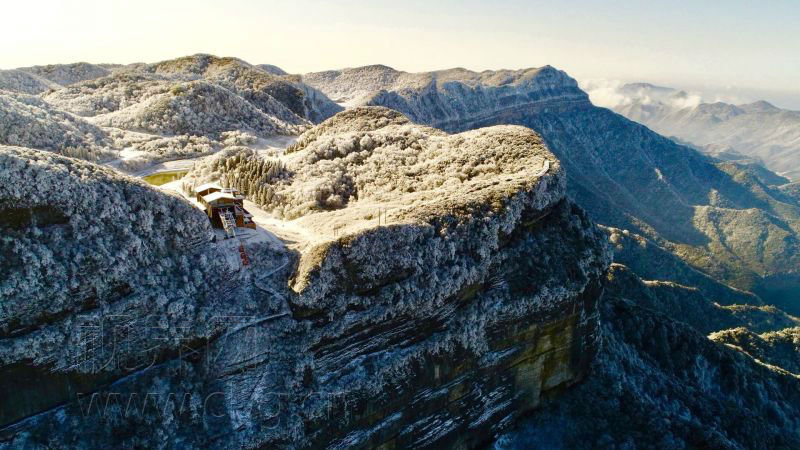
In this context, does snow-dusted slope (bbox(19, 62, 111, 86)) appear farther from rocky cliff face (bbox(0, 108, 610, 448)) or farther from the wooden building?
the wooden building

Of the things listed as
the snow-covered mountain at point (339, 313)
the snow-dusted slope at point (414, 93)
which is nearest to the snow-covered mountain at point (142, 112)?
the snow-covered mountain at point (339, 313)

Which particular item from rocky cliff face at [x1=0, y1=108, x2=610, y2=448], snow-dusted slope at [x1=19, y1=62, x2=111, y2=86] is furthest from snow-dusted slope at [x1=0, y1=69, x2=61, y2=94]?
rocky cliff face at [x1=0, y1=108, x2=610, y2=448]

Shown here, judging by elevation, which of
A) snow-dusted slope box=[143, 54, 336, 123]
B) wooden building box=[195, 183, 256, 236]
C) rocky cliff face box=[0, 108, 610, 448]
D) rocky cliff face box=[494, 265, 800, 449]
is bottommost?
rocky cliff face box=[494, 265, 800, 449]

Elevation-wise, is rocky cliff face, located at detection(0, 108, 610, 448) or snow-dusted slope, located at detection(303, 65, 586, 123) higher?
snow-dusted slope, located at detection(303, 65, 586, 123)

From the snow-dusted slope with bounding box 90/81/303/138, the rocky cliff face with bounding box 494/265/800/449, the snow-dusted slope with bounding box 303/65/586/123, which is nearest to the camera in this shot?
the rocky cliff face with bounding box 494/265/800/449

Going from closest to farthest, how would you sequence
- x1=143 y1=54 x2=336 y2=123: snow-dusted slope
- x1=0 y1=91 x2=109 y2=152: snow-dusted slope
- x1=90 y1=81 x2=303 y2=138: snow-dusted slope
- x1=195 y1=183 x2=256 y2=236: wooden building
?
x1=195 y1=183 x2=256 y2=236: wooden building → x1=0 y1=91 x2=109 y2=152: snow-dusted slope → x1=90 y1=81 x2=303 y2=138: snow-dusted slope → x1=143 y1=54 x2=336 y2=123: snow-dusted slope

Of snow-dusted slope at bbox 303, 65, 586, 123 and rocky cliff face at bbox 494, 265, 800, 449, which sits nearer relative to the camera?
rocky cliff face at bbox 494, 265, 800, 449

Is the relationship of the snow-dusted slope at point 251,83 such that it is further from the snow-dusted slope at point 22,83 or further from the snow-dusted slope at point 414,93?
the snow-dusted slope at point 414,93

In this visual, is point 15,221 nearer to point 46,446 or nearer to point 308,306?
point 46,446

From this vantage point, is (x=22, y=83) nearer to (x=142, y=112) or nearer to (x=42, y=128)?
(x=142, y=112)
